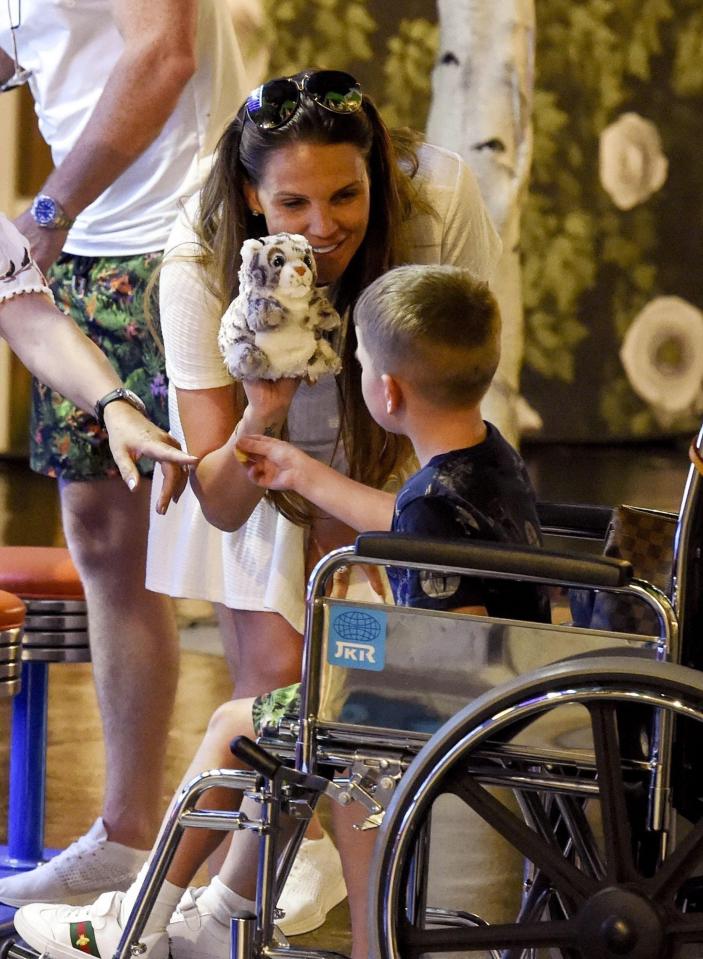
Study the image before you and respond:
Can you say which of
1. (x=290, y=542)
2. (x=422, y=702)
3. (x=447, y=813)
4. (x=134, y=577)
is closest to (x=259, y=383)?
(x=290, y=542)

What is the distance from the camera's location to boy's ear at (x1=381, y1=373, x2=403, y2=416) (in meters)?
1.78

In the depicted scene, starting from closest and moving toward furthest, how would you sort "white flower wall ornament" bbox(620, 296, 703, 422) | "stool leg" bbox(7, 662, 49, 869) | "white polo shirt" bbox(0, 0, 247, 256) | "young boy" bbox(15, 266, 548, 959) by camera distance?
1. "young boy" bbox(15, 266, 548, 959)
2. "stool leg" bbox(7, 662, 49, 869)
3. "white polo shirt" bbox(0, 0, 247, 256)
4. "white flower wall ornament" bbox(620, 296, 703, 422)

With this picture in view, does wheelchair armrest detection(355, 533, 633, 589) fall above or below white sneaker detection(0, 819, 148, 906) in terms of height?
above

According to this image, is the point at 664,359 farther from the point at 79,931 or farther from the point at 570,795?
the point at 570,795

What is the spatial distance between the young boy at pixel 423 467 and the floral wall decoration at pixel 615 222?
19.9ft

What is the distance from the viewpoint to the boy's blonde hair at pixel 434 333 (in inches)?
69.4

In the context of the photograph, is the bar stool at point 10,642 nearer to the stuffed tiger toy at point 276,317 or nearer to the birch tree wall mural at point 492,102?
the stuffed tiger toy at point 276,317

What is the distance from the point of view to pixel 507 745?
1.55 meters

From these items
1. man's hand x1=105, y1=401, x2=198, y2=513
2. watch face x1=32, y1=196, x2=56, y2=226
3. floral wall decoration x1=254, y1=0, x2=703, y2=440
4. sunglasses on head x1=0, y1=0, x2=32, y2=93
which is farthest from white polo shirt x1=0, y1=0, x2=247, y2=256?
floral wall decoration x1=254, y1=0, x2=703, y2=440

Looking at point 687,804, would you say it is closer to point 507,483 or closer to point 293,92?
point 507,483

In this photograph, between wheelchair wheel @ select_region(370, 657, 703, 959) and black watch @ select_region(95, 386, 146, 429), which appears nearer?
wheelchair wheel @ select_region(370, 657, 703, 959)

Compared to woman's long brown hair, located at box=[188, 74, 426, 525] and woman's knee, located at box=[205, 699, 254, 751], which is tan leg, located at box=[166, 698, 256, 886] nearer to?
woman's knee, located at box=[205, 699, 254, 751]

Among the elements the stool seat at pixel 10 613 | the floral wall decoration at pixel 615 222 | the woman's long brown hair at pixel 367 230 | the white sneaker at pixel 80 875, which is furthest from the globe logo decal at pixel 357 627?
the floral wall decoration at pixel 615 222

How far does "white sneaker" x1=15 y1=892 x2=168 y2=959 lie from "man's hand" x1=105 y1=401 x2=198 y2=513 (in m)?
0.53
